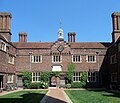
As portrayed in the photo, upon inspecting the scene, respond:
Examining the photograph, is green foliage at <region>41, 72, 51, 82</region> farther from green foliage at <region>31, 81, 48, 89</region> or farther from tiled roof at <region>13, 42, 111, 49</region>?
tiled roof at <region>13, 42, 111, 49</region>

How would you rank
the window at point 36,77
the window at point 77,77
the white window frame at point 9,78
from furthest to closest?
the window at point 77,77
the window at point 36,77
the white window frame at point 9,78

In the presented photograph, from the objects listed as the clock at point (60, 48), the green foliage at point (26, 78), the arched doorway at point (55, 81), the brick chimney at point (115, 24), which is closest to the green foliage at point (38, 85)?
the green foliage at point (26, 78)

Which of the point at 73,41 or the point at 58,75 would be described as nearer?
the point at 58,75

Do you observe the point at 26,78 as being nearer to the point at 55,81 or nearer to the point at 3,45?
the point at 55,81

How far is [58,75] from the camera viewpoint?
34750mm

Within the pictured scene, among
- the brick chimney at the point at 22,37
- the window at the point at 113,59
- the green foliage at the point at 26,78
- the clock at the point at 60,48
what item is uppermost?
the brick chimney at the point at 22,37

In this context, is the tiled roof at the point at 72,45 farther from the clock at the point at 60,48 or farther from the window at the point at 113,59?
the window at the point at 113,59

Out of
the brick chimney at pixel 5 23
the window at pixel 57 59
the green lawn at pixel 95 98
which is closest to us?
the green lawn at pixel 95 98

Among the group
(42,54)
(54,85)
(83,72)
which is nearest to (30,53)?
(42,54)

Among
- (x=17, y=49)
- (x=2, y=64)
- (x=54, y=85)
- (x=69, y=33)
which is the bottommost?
(x=54, y=85)

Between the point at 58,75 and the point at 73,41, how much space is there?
26.6ft

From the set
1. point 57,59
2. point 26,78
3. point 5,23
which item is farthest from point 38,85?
point 5,23

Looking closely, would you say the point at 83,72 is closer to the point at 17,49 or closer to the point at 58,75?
the point at 58,75

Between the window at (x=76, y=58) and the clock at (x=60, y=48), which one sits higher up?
the clock at (x=60, y=48)
